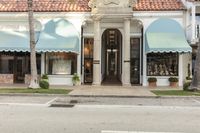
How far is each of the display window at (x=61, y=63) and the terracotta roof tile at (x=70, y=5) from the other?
367 centimetres

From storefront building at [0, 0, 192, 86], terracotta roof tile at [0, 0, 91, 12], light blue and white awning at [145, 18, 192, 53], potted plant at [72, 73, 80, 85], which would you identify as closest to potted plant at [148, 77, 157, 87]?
storefront building at [0, 0, 192, 86]

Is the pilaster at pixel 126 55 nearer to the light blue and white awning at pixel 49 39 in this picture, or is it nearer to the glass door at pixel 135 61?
the glass door at pixel 135 61

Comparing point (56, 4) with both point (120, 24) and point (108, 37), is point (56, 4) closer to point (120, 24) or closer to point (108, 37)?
point (120, 24)

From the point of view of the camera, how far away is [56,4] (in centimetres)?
3089

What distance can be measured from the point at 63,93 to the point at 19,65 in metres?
10.3

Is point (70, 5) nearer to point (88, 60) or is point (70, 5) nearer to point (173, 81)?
point (88, 60)

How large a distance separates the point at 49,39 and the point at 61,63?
281 cm

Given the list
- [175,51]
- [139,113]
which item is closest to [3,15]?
[175,51]

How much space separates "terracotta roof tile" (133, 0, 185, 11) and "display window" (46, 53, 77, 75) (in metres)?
6.52

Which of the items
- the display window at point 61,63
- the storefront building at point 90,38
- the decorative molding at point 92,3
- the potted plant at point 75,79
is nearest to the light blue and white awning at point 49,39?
the storefront building at point 90,38

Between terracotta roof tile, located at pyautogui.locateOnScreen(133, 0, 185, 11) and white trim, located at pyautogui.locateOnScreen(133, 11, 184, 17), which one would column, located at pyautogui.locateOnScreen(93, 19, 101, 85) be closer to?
white trim, located at pyautogui.locateOnScreen(133, 11, 184, 17)

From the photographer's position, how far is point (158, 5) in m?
30.0

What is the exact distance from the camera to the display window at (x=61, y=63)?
30.5 meters

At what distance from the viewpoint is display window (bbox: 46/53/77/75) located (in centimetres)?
3053
